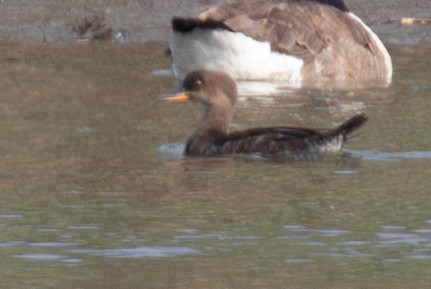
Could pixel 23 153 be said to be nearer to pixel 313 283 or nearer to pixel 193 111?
pixel 193 111

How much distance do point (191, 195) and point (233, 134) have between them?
1.62 meters

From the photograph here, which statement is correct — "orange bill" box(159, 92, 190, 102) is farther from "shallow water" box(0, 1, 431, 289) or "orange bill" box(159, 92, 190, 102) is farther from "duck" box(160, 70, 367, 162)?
"shallow water" box(0, 1, 431, 289)

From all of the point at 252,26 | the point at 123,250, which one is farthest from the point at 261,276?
the point at 252,26

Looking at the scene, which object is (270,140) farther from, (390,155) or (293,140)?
(390,155)

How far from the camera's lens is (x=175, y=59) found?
1391cm

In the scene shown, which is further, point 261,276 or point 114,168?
point 114,168

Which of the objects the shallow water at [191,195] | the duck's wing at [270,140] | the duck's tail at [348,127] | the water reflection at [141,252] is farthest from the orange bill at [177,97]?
the water reflection at [141,252]

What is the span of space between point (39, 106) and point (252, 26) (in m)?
2.68

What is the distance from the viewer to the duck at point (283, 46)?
13641mm

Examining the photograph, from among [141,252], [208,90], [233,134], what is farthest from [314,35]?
[141,252]

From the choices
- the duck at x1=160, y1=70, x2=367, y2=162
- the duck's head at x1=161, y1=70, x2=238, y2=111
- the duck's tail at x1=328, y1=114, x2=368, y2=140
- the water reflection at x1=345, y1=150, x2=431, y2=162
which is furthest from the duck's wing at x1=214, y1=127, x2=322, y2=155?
the duck's head at x1=161, y1=70, x2=238, y2=111

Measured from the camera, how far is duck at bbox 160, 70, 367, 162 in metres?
10.0

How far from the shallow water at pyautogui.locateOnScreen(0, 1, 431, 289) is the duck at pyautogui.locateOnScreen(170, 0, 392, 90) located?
0.43 meters

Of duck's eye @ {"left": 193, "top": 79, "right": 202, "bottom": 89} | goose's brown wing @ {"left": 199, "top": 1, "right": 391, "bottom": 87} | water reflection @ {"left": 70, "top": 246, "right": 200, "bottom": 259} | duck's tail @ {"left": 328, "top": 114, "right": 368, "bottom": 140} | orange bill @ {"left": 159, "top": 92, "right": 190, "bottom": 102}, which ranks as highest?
water reflection @ {"left": 70, "top": 246, "right": 200, "bottom": 259}
